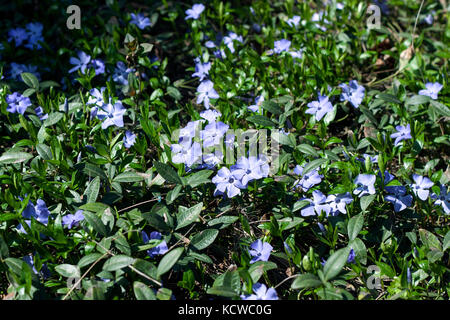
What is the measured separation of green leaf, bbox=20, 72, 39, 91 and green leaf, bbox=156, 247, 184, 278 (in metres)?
1.54

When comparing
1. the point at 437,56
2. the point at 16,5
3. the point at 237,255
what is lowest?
the point at 237,255

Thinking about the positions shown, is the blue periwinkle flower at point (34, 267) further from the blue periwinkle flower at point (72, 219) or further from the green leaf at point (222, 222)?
the green leaf at point (222, 222)

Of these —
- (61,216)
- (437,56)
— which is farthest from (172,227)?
(437,56)

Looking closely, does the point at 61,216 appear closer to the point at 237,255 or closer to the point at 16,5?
the point at 237,255

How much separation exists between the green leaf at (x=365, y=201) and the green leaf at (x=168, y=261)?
91cm

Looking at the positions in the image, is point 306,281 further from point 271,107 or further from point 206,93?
point 206,93

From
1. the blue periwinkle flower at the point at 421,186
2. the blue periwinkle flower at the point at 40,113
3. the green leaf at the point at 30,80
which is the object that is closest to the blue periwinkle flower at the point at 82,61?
the green leaf at the point at 30,80

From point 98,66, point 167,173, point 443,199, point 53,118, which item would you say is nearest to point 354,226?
point 443,199

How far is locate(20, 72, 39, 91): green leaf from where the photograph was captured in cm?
299

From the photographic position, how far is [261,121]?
272cm

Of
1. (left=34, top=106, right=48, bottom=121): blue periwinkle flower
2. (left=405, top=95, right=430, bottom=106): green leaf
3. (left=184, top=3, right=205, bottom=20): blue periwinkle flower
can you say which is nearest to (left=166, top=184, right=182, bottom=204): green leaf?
(left=34, top=106, right=48, bottom=121): blue periwinkle flower

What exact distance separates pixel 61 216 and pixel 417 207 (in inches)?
72.4
